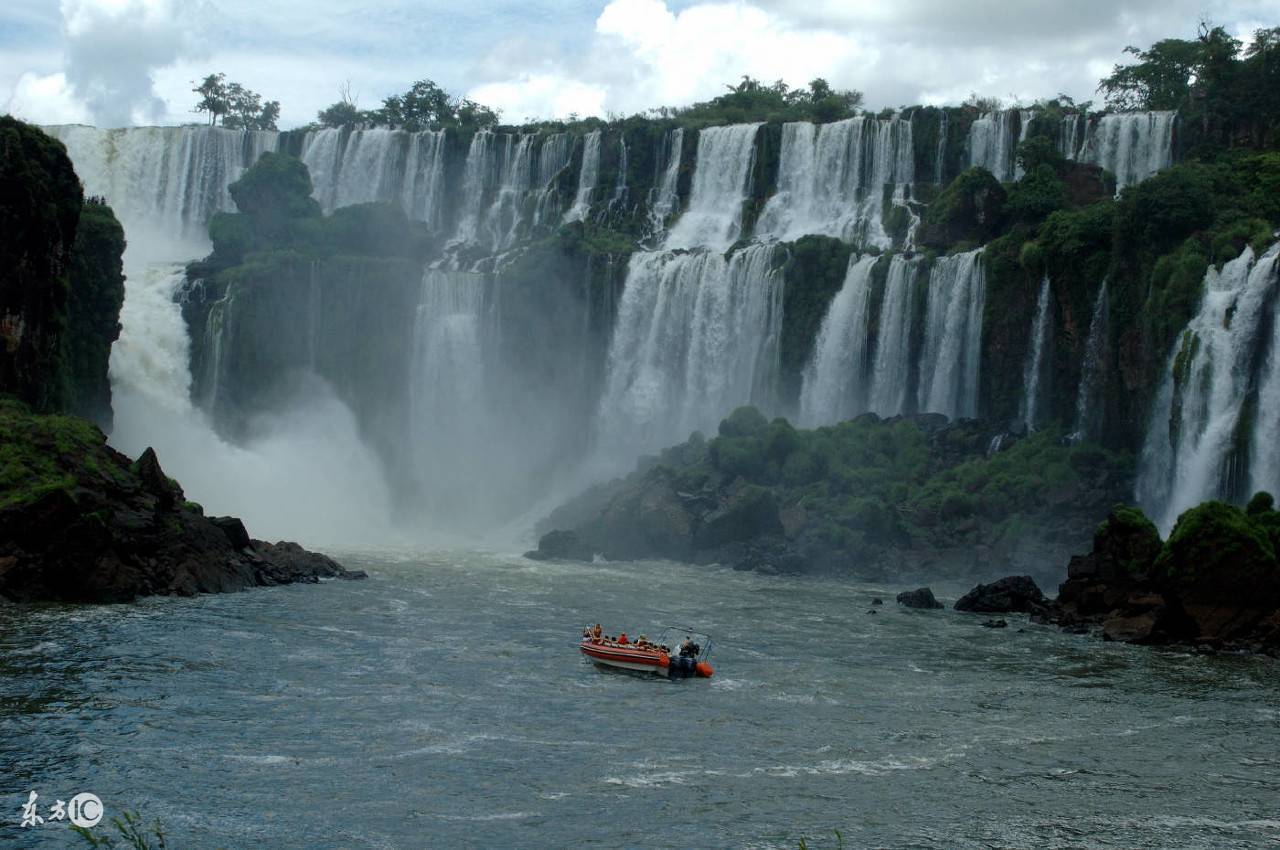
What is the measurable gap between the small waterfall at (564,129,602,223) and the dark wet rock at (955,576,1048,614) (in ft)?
150

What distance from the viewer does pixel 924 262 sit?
61938 mm

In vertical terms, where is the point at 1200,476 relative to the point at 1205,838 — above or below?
above

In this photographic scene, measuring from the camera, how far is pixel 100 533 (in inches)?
1486

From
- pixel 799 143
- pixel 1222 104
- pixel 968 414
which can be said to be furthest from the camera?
pixel 799 143

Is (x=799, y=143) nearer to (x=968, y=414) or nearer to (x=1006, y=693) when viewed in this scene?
(x=968, y=414)

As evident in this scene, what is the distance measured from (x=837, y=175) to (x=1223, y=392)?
110 feet

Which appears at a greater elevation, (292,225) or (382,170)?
(382,170)

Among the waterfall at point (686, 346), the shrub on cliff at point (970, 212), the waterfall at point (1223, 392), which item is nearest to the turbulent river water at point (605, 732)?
the waterfall at point (1223, 392)

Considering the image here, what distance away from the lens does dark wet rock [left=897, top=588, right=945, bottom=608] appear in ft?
145

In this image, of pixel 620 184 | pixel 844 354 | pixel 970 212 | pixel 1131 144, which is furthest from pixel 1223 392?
pixel 620 184

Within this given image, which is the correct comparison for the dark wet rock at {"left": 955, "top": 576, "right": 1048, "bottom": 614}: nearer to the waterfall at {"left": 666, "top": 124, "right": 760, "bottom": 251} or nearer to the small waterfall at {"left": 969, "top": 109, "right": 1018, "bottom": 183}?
the small waterfall at {"left": 969, "top": 109, "right": 1018, "bottom": 183}

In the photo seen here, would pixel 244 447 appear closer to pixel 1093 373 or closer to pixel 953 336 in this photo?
pixel 953 336

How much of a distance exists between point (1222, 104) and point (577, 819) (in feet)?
188

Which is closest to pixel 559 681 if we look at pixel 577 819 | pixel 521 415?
pixel 577 819
